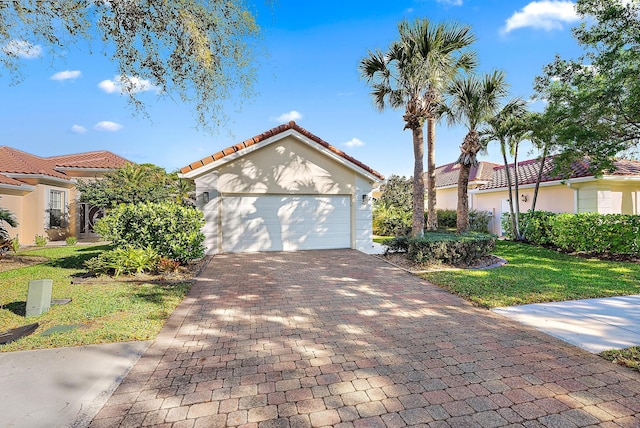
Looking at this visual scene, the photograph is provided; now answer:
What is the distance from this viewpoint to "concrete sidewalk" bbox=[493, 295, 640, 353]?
4191 millimetres

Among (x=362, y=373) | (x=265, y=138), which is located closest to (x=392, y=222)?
(x=265, y=138)

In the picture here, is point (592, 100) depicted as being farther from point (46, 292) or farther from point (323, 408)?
→ point (46, 292)

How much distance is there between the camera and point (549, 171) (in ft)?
50.7

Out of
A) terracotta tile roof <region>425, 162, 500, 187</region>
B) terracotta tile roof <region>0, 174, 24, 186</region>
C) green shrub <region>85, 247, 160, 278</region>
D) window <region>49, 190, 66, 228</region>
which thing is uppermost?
terracotta tile roof <region>425, 162, 500, 187</region>

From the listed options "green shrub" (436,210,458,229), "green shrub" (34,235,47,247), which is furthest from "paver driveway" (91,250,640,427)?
"green shrub" (436,210,458,229)

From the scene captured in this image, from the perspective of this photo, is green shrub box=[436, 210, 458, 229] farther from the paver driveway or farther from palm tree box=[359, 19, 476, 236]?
the paver driveway

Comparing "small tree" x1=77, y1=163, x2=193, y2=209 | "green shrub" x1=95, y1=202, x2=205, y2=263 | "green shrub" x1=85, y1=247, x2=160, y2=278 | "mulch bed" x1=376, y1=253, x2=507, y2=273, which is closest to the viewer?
"green shrub" x1=85, y1=247, x2=160, y2=278

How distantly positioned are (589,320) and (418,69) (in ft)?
29.9

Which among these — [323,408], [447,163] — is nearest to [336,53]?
[323,408]

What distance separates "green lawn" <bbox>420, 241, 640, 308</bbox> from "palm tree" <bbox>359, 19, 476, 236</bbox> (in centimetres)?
354

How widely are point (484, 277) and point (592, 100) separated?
25.1 ft

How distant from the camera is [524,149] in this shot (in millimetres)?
14812

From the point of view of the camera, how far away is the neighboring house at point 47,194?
1519 centimetres

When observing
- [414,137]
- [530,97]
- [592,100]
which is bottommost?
[414,137]
